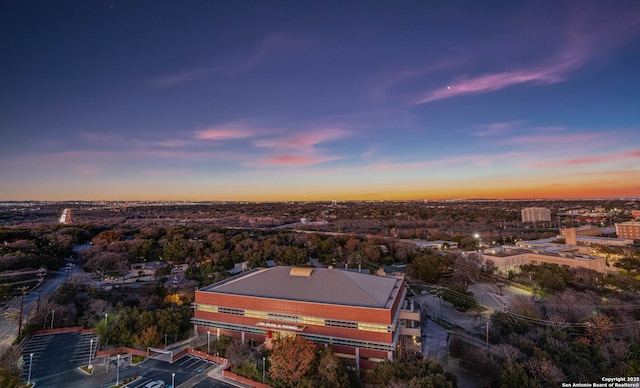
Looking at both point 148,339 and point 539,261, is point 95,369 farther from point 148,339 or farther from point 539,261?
point 539,261

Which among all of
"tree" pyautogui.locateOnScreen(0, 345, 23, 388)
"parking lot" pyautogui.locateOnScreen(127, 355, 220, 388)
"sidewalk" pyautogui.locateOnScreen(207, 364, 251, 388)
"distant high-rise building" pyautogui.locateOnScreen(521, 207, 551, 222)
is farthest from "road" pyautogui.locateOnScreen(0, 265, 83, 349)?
"distant high-rise building" pyautogui.locateOnScreen(521, 207, 551, 222)

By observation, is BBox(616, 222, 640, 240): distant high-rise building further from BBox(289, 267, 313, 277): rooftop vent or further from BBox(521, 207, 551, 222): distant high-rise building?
BBox(289, 267, 313, 277): rooftop vent

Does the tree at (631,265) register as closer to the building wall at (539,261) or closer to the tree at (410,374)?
the building wall at (539,261)

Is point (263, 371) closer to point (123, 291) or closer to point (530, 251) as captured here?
point (123, 291)

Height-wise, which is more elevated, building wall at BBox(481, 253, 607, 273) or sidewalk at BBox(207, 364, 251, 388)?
building wall at BBox(481, 253, 607, 273)

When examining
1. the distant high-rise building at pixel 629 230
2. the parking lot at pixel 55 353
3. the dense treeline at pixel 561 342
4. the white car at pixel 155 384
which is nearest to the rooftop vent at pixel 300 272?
the white car at pixel 155 384

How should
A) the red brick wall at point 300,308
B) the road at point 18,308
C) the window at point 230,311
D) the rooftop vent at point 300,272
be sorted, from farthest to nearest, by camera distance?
the rooftop vent at point 300,272 → the road at point 18,308 → the window at point 230,311 → the red brick wall at point 300,308
